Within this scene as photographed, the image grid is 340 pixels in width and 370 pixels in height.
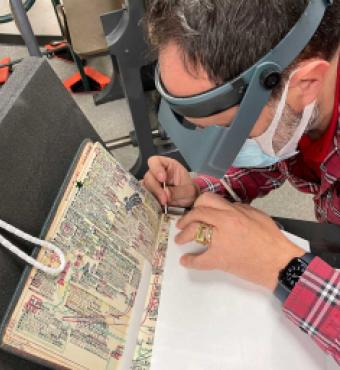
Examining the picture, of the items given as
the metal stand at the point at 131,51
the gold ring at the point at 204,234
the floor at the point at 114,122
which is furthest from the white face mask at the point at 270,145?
the floor at the point at 114,122

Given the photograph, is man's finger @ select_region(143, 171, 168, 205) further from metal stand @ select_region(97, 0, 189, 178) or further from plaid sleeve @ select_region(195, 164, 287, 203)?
metal stand @ select_region(97, 0, 189, 178)

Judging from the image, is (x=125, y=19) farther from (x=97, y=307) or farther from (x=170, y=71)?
(x=97, y=307)

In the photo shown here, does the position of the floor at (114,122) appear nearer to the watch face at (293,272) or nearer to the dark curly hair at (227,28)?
the watch face at (293,272)

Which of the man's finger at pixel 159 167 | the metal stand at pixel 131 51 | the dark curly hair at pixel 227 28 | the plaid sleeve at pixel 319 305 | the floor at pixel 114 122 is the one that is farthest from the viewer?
the floor at pixel 114 122

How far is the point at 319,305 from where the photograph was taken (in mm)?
599

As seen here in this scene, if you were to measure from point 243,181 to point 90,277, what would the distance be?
427 mm

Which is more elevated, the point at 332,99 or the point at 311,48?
the point at 311,48

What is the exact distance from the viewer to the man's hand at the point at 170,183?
0.79 meters

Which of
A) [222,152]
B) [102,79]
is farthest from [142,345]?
[102,79]

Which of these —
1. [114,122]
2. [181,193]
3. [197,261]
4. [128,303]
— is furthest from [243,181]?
[114,122]

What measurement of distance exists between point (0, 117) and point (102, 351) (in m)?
0.34

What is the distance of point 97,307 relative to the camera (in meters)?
0.56

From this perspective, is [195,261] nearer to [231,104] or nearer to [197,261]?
[197,261]

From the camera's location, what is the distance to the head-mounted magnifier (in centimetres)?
49
